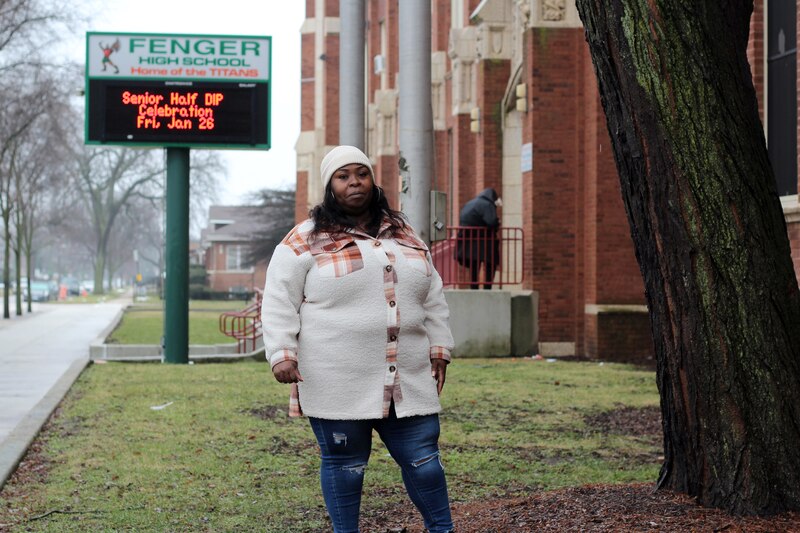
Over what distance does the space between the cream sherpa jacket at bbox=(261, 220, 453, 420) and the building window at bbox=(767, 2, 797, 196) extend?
30.7 feet

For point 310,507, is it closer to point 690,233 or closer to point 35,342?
point 690,233

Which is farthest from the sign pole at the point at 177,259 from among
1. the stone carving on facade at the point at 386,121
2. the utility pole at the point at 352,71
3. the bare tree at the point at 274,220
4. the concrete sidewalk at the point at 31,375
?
the bare tree at the point at 274,220

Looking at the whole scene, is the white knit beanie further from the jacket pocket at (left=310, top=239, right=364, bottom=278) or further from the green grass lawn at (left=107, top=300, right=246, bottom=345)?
the green grass lawn at (left=107, top=300, right=246, bottom=345)

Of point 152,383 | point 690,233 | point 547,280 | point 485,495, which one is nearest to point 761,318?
point 690,233

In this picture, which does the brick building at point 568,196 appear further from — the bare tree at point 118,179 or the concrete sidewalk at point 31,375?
the bare tree at point 118,179

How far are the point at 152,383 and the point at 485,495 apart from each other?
8.01m

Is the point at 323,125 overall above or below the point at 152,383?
above

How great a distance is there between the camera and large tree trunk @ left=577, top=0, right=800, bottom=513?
16.5 feet

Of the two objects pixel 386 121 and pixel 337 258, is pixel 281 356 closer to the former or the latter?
pixel 337 258

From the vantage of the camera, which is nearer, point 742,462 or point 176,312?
point 742,462

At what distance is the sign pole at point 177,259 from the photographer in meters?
18.2

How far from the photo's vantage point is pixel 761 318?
16.6 feet

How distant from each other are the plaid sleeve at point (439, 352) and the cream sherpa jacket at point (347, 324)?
4.7 inches

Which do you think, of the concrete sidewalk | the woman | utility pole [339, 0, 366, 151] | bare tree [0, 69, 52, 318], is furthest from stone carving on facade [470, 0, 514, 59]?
bare tree [0, 69, 52, 318]
